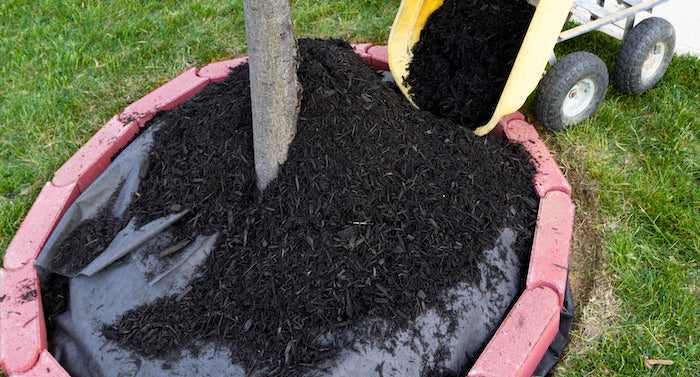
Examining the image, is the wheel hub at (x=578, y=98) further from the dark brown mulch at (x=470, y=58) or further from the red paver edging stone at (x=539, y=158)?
the dark brown mulch at (x=470, y=58)

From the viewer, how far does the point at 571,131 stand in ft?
9.23

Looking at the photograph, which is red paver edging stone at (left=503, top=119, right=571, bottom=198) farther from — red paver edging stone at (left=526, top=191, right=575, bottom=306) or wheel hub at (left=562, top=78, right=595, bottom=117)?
wheel hub at (left=562, top=78, right=595, bottom=117)

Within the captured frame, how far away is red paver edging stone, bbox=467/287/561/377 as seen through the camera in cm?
181

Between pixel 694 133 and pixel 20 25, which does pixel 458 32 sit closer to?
pixel 694 133

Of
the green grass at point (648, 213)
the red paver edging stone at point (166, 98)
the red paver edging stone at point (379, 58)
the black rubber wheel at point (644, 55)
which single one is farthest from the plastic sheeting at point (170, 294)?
the black rubber wheel at point (644, 55)

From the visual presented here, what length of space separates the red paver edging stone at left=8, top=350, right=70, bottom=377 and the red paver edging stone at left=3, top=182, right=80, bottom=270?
1.64 feet

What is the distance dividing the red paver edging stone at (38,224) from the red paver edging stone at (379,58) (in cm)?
175

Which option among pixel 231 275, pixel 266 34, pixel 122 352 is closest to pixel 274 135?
pixel 266 34

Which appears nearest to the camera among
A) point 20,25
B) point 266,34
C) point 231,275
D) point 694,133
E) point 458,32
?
point 266,34

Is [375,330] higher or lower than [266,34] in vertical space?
lower

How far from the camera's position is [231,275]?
6.66ft

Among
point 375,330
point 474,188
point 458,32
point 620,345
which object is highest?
point 458,32

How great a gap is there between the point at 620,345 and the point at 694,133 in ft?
4.86

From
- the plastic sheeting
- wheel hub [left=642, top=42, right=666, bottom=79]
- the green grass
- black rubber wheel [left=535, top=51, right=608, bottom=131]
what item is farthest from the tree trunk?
wheel hub [left=642, top=42, right=666, bottom=79]
